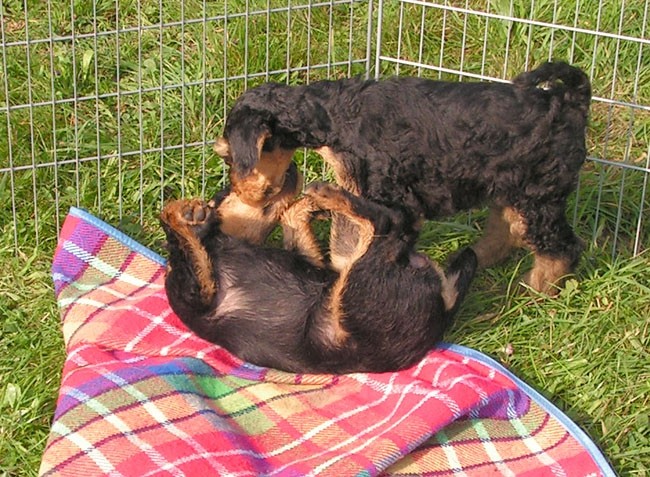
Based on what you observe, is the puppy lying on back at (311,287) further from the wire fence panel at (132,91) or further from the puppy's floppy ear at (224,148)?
the wire fence panel at (132,91)

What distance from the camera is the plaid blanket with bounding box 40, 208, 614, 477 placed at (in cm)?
355

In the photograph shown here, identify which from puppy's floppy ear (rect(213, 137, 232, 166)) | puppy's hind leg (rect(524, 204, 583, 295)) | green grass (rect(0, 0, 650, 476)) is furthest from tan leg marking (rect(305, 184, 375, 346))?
puppy's hind leg (rect(524, 204, 583, 295))

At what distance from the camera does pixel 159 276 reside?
4.54 m

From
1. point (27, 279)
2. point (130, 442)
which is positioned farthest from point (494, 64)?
point (130, 442)

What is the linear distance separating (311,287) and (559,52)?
7.59 feet

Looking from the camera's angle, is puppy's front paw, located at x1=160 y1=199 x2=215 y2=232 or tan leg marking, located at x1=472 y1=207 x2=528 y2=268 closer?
puppy's front paw, located at x1=160 y1=199 x2=215 y2=232

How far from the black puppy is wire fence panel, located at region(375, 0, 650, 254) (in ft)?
3.04

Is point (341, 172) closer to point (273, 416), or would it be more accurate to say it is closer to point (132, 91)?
point (273, 416)

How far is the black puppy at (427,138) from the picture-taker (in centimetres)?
409

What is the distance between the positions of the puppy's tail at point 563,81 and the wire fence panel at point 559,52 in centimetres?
89

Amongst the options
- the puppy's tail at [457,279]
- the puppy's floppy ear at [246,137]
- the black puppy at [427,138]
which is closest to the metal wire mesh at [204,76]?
the black puppy at [427,138]

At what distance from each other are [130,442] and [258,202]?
3.49 feet

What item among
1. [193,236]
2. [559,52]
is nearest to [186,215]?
[193,236]

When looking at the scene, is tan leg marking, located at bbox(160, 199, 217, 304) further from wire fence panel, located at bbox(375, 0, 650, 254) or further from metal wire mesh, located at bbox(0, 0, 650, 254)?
wire fence panel, located at bbox(375, 0, 650, 254)
